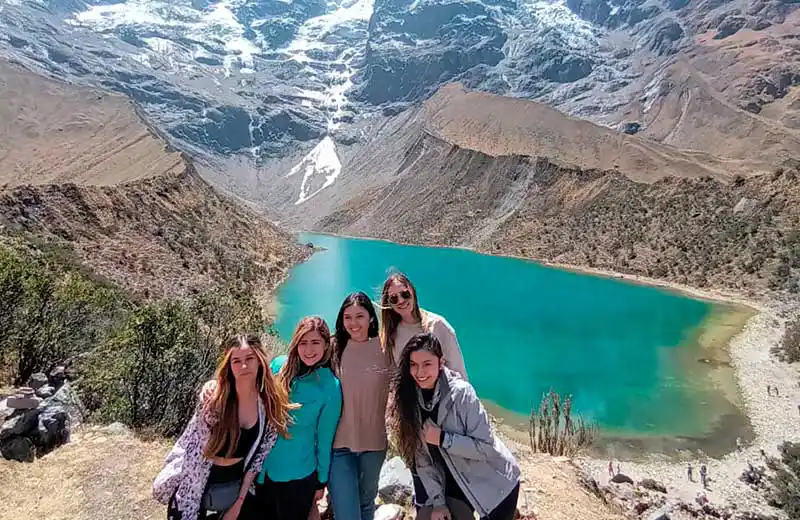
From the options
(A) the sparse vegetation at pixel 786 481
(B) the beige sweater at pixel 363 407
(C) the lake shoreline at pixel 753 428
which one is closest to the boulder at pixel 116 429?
(B) the beige sweater at pixel 363 407

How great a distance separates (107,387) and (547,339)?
91.8ft

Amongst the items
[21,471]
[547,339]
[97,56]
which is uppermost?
[97,56]

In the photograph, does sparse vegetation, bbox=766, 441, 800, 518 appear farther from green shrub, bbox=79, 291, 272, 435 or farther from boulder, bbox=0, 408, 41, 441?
boulder, bbox=0, 408, 41, 441

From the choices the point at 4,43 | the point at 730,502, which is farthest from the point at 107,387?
the point at 4,43

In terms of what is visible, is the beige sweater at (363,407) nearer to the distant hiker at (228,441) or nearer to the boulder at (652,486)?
the distant hiker at (228,441)

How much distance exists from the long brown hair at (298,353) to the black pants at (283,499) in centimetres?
78

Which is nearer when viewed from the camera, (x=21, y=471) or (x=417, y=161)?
(x=21, y=471)

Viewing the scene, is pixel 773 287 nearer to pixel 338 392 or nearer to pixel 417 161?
pixel 338 392

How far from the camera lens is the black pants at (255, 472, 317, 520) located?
4.68 meters

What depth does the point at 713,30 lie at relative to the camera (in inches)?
6649

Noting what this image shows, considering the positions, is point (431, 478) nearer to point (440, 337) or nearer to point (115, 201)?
point (440, 337)

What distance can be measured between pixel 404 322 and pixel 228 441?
172cm

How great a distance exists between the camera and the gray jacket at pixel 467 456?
4.23 metres

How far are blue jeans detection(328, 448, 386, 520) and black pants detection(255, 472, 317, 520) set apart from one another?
9.8 inches
